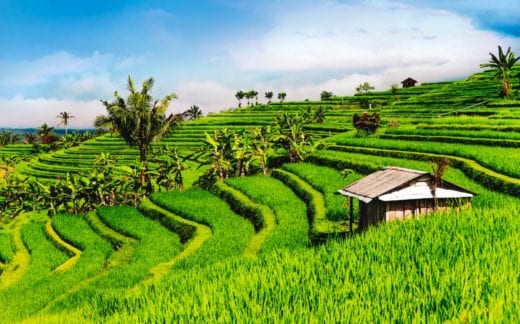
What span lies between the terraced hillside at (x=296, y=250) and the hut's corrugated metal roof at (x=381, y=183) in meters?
1.09

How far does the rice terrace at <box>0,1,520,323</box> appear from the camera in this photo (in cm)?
471

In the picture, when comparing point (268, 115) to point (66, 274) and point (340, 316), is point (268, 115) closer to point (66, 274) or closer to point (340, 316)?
point (66, 274)

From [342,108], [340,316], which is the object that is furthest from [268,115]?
[340,316]

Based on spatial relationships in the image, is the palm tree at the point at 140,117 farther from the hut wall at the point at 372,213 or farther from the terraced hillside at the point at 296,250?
the hut wall at the point at 372,213

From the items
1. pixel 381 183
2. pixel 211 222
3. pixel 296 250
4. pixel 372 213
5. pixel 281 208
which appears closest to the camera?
pixel 296 250

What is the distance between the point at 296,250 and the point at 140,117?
1578 centimetres

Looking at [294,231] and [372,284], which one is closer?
[372,284]

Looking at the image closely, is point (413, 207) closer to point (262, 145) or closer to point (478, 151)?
point (478, 151)

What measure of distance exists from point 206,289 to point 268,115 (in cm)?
4933

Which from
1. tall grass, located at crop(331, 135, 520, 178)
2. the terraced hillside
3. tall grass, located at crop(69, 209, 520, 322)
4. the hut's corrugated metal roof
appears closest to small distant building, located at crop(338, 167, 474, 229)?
the hut's corrugated metal roof

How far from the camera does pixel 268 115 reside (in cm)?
5462

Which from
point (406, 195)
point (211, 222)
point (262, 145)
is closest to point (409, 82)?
point (262, 145)

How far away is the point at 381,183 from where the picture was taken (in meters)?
10.2

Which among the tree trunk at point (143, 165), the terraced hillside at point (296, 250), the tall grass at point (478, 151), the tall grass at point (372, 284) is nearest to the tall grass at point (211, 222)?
the terraced hillside at point (296, 250)
